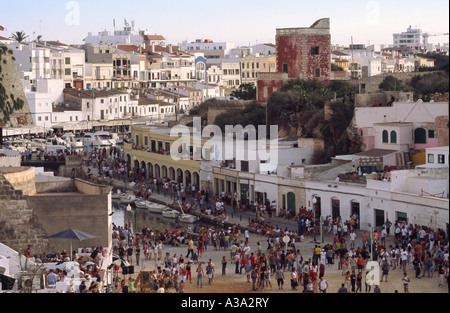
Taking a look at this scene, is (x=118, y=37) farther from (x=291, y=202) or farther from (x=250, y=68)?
(x=291, y=202)

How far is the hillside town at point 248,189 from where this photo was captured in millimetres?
24172

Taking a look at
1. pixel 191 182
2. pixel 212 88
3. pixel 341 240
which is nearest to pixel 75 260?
pixel 341 240

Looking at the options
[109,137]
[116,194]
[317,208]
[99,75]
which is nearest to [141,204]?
[116,194]

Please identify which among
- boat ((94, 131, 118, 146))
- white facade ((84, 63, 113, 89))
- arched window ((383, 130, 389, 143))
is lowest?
boat ((94, 131, 118, 146))

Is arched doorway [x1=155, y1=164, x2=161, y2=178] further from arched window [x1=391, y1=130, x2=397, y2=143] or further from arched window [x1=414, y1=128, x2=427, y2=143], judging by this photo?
arched window [x1=414, y1=128, x2=427, y2=143]

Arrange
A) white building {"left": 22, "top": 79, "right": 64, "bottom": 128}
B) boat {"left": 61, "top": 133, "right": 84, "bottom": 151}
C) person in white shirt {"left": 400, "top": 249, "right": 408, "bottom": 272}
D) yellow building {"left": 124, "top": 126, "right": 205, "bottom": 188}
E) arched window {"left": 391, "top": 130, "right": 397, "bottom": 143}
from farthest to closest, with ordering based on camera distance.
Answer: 1. white building {"left": 22, "top": 79, "right": 64, "bottom": 128}
2. boat {"left": 61, "top": 133, "right": 84, "bottom": 151}
3. yellow building {"left": 124, "top": 126, "right": 205, "bottom": 188}
4. arched window {"left": 391, "top": 130, "right": 397, "bottom": 143}
5. person in white shirt {"left": 400, "top": 249, "right": 408, "bottom": 272}

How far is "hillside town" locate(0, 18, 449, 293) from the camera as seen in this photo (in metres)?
24.2

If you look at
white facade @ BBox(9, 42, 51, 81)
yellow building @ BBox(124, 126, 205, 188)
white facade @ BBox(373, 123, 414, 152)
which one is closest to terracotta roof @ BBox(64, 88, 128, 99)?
white facade @ BBox(9, 42, 51, 81)

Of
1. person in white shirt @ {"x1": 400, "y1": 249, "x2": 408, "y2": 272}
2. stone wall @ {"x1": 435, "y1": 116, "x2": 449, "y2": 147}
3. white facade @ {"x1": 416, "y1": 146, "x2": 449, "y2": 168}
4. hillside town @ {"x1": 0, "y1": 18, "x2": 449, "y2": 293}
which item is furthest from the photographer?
stone wall @ {"x1": 435, "y1": 116, "x2": 449, "y2": 147}

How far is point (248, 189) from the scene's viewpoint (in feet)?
125

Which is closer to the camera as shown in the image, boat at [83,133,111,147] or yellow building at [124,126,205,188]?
yellow building at [124,126,205,188]
